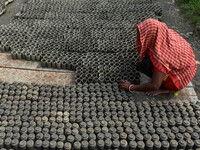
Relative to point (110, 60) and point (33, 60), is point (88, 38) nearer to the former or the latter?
point (110, 60)

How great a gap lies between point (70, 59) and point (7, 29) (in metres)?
2.11

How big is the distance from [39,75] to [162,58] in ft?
8.00

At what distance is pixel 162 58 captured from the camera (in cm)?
397

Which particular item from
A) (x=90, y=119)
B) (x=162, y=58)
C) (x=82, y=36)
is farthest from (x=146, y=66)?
(x=82, y=36)

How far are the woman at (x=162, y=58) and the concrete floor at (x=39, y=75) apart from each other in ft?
0.79

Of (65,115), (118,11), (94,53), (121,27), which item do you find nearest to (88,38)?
(94,53)

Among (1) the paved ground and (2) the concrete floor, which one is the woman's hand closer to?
(2) the concrete floor

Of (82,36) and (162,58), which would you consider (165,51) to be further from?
(82,36)

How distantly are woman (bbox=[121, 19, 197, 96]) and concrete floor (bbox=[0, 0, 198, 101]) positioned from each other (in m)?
0.24

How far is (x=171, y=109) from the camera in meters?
4.12

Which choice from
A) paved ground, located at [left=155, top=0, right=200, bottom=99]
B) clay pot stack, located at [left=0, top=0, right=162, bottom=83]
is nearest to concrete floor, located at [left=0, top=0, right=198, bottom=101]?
clay pot stack, located at [left=0, top=0, right=162, bottom=83]

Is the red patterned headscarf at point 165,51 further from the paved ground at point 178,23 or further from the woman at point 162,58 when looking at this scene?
the paved ground at point 178,23

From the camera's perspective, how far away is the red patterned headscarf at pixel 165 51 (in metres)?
3.97

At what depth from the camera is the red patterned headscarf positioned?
3.97 m
